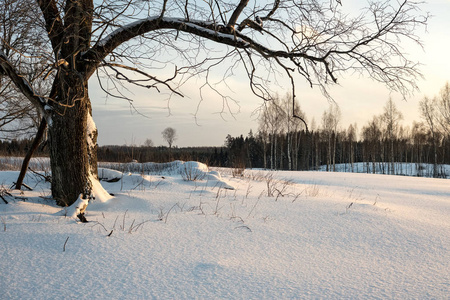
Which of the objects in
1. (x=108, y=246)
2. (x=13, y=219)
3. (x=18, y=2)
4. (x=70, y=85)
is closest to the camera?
(x=108, y=246)

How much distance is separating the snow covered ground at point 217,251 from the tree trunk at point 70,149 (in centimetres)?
30

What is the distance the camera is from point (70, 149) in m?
3.78

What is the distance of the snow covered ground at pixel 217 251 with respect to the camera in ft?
6.15

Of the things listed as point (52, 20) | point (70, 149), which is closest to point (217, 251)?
point (70, 149)

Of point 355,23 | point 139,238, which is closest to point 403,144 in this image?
point 355,23

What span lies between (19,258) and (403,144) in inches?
2188

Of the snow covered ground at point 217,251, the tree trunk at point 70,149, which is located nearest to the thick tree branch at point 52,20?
the tree trunk at point 70,149

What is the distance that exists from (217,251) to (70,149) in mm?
2460

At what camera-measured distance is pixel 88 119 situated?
4000mm

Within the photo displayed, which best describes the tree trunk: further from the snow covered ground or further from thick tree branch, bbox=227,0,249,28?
thick tree branch, bbox=227,0,249,28

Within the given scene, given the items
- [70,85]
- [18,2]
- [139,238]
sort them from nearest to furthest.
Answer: [139,238]
[18,2]
[70,85]

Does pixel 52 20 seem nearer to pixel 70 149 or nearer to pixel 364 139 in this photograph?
pixel 70 149

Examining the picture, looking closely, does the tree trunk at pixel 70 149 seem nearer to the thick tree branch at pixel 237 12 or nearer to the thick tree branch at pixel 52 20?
the thick tree branch at pixel 52 20

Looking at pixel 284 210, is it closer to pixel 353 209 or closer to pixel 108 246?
pixel 353 209
